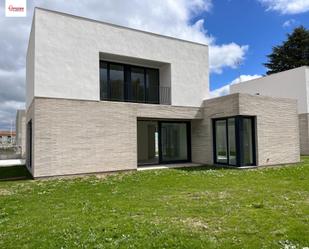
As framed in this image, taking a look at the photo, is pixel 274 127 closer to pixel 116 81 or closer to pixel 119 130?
pixel 119 130

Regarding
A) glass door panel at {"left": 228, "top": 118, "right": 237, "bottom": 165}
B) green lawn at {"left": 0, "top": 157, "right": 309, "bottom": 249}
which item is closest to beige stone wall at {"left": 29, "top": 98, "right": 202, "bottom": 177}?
green lawn at {"left": 0, "top": 157, "right": 309, "bottom": 249}

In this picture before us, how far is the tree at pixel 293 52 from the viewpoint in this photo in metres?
36.1

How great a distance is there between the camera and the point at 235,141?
545 inches

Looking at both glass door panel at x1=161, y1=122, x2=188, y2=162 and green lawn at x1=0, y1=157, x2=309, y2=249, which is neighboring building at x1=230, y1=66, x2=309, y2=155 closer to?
glass door panel at x1=161, y1=122, x2=188, y2=162

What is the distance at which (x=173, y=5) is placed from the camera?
1348 centimetres

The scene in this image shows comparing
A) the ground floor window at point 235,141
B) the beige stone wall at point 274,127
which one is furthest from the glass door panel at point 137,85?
the beige stone wall at point 274,127

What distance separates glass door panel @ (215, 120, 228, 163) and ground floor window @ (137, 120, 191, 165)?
220cm

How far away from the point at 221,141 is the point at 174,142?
9.87ft

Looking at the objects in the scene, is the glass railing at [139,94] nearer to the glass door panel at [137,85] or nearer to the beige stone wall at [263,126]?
the glass door panel at [137,85]

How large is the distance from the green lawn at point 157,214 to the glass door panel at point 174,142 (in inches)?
246

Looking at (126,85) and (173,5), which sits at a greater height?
(173,5)

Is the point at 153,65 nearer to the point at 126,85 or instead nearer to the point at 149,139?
the point at 126,85

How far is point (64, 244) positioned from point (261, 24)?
17.1m

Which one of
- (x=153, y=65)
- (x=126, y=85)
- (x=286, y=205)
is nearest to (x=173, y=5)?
(x=153, y=65)
